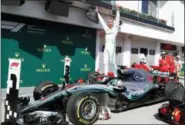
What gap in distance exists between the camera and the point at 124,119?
5.46m

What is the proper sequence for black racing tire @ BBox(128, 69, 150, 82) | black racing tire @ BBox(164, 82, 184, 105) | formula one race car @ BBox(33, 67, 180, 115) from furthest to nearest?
black racing tire @ BBox(128, 69, 150, 82) → formula one race car @ BBox(33, 67, 180, 115) → black racing tire @ BBox(164, 82, 184, 105)

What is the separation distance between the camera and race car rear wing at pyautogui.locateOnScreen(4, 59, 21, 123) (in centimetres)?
391

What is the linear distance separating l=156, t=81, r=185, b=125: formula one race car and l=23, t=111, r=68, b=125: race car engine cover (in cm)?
196

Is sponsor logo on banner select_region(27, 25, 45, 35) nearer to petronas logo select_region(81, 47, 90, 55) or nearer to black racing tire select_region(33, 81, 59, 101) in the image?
petronas logo select_region(81, 47, 90, 55)

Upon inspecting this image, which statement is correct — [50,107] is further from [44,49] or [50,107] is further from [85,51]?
[85,51]

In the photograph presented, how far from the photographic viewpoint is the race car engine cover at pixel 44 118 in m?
4.25

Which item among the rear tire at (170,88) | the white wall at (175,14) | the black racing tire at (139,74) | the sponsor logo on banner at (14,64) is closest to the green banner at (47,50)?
the black racing tire at (139,74)

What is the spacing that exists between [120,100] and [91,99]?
133 centimetres

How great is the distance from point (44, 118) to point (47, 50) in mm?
5433

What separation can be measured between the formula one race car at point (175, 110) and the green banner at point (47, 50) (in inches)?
193

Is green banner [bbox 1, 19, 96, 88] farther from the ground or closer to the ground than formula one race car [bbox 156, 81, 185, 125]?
farther from the ground

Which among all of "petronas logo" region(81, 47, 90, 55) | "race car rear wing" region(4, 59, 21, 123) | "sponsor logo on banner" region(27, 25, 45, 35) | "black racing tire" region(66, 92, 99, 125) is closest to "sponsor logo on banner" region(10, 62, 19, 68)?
"race car rear wing" region(4, 59, 21, 123)

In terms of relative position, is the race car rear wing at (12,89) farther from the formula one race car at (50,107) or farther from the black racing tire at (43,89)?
the black racing tire at (43,89)

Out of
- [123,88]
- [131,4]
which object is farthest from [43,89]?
[131,4]
